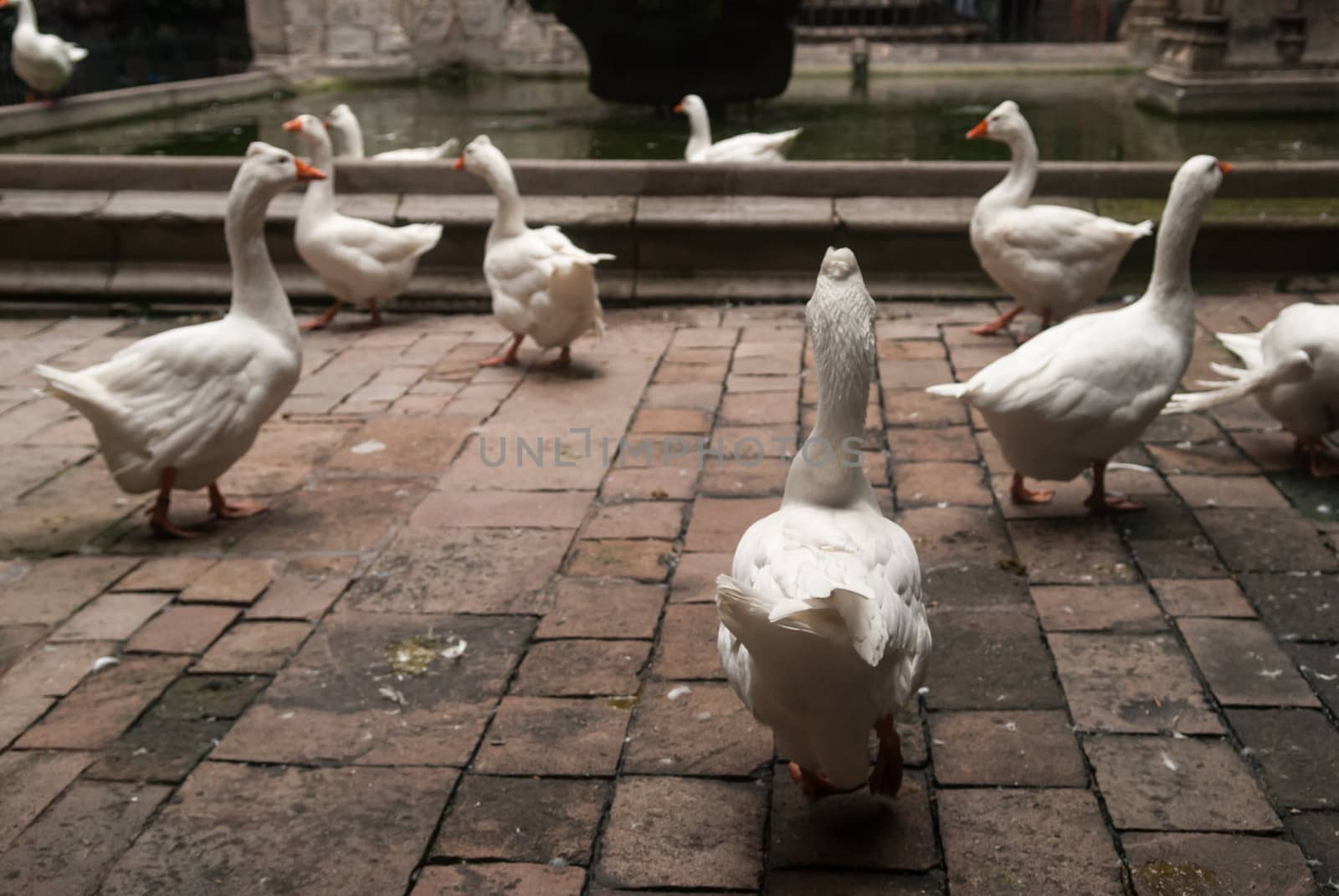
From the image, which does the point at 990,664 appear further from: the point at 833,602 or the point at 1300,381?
the point at 1300,381

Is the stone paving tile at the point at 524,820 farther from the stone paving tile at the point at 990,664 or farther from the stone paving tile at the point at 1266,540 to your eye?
the stone paving tile at the point at 1266,540

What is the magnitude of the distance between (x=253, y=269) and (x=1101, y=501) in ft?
9.81

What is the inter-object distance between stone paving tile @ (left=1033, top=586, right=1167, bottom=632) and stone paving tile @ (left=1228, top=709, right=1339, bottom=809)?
0.47 m

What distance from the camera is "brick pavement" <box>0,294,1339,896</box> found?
2.45 meters

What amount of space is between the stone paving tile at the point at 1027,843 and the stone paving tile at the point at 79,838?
1.71 m

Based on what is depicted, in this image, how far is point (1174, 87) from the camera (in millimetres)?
→ 10836

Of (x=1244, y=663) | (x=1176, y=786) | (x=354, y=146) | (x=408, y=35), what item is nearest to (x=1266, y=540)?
(x=1244, y=663)

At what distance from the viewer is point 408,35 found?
50.8 feet

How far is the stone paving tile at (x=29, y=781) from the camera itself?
2.58 meters

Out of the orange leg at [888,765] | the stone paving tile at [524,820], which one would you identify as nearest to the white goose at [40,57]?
the stone paving tile at [524,820]

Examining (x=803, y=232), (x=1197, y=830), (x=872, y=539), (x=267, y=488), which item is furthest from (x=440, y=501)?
(x=803, y=232)

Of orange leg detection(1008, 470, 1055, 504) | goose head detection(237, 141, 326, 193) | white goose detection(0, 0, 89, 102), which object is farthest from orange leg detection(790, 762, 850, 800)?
white goose detection(0, 0, 89, 102)

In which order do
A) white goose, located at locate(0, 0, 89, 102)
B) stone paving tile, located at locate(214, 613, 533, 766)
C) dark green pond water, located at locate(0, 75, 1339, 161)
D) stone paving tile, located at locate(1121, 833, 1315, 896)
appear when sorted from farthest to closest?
white goose, located at locate(0, 0, 89, 102) → dark green pond water, located at locate(0, 75, 1339, 161) → stone paving tile, located at locate(214, 613, 533, 766) → stone paving tile, located at locate(1121, 833, 1315, 896)

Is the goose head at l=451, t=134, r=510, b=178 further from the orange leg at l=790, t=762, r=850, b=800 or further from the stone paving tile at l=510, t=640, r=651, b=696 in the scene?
the orange leg at l=790, t=762, r=850, b=800
